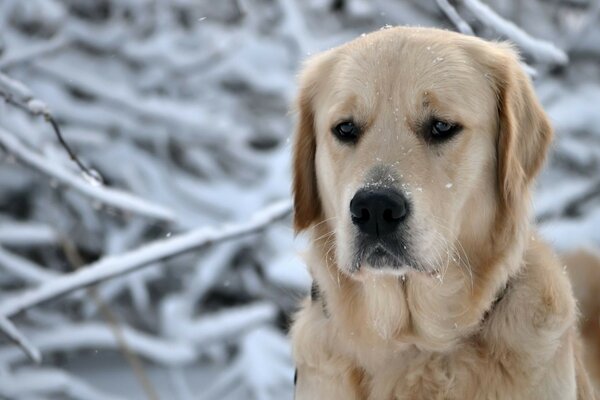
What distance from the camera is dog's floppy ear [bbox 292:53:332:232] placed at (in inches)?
119

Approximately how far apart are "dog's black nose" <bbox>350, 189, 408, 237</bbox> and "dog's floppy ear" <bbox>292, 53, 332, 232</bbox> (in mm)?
571

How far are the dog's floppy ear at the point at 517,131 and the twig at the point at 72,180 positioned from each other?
4.59ft

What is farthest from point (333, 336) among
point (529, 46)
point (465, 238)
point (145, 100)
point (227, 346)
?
point (145, 100)

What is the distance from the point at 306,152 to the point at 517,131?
2.45 feet

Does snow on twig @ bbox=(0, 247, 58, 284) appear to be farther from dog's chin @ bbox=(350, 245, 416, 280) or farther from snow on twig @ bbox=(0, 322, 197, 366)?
dog's chin @ bbox=(350, 245, 416, 280)

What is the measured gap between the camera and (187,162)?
7.18 m

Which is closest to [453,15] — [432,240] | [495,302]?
[432,240]

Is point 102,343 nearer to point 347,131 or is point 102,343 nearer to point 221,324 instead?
point 221,324

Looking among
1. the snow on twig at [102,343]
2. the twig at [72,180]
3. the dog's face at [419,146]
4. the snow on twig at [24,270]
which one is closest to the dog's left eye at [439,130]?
the dog's face at [419,146]

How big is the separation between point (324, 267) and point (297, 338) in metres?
0.26

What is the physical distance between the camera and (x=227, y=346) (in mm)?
6605

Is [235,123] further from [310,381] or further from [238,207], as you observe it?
[310,381]

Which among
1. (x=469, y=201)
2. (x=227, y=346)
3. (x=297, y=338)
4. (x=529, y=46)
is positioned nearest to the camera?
(x=469, y=201)

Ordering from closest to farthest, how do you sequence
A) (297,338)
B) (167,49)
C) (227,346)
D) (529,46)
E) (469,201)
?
(469,201)
(297,338)
(529,46)
(227,346)
(167,49)
